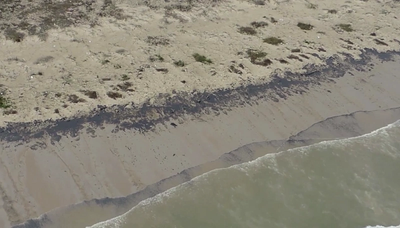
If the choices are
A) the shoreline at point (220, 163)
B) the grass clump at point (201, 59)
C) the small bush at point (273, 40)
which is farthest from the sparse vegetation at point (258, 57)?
the shoreline at point (220, 163)

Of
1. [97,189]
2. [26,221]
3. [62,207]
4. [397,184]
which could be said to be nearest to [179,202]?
[97,189]

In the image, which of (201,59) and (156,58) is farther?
(201,59)

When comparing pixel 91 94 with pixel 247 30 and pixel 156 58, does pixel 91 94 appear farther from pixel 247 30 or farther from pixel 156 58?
pixel 247 30

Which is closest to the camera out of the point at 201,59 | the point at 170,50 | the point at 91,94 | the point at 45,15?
the point at 91,94

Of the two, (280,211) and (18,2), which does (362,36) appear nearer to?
(280,211)

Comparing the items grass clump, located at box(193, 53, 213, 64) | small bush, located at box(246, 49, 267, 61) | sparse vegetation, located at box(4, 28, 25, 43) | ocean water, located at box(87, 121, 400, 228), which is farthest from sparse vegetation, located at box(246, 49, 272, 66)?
sparse vegetation, located at box(4, 28, 25, 43)

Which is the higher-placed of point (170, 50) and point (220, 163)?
point (170, 50)

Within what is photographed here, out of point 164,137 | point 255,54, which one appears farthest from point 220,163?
point 255,54
